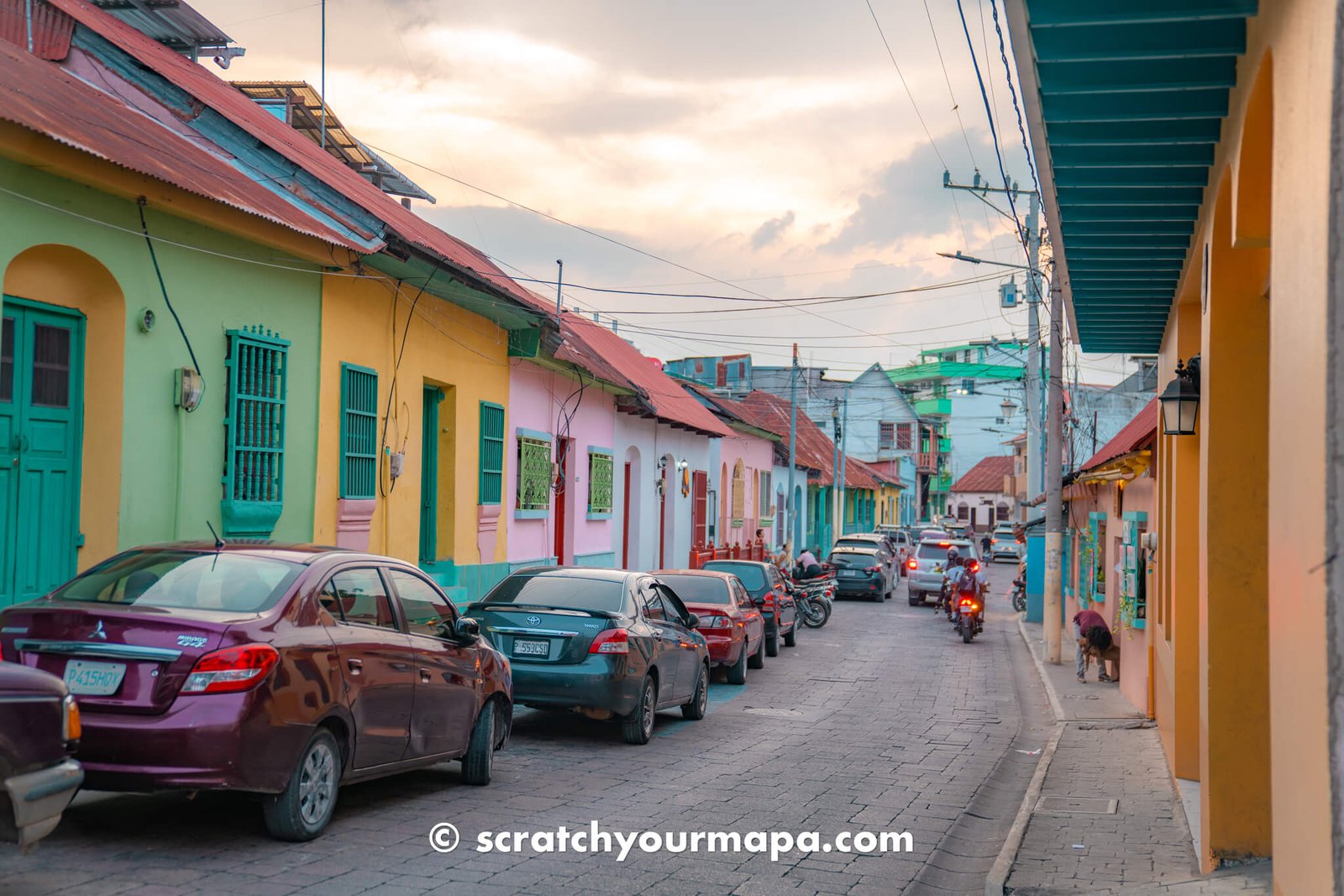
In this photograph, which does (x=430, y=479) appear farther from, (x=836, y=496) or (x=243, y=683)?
(x=836, y=496)

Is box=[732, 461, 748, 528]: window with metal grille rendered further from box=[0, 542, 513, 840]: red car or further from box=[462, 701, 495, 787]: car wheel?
box=[0, 542, 513, 840]: red car

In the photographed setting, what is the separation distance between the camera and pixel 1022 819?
8.72 m

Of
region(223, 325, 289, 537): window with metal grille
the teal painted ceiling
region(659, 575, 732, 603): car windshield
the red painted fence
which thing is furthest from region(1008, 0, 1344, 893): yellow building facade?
the red painted fence

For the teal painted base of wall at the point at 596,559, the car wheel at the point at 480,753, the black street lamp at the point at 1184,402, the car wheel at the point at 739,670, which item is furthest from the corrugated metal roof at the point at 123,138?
the teal painted base of wall at the point at 596,559

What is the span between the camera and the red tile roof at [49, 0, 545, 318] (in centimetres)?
1206

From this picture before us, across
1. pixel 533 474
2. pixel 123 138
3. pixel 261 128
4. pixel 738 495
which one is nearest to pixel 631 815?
pixel 123 138

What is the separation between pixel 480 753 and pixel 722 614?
7.67m

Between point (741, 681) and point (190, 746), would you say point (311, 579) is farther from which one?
point (741, 681)

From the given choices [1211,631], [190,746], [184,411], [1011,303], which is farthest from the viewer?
[1011,303]

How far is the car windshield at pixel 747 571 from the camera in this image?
20.6 meters

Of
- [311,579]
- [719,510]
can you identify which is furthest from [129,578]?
[719,510]

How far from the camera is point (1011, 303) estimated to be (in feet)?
115

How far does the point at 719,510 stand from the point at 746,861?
29.1 m

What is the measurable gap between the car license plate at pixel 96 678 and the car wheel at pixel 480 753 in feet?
10.4
